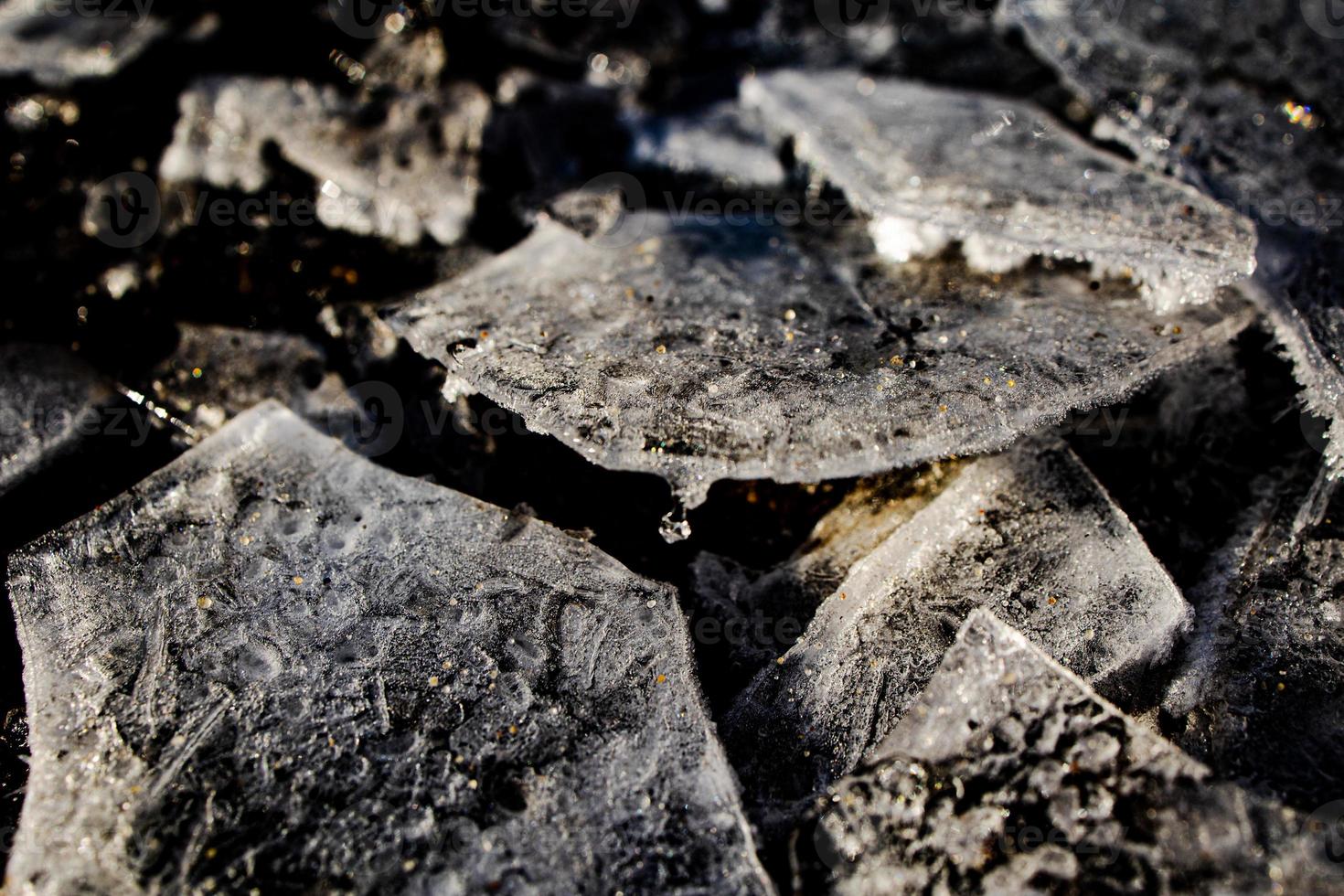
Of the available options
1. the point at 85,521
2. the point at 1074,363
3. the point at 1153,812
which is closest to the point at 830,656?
the point at 1153,812

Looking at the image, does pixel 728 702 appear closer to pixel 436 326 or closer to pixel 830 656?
pixel 830 656

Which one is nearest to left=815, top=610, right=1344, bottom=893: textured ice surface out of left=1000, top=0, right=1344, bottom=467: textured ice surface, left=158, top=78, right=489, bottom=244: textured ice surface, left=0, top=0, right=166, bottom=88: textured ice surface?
left=1000, top=0, right=1344, bottom=467: textured ice surface

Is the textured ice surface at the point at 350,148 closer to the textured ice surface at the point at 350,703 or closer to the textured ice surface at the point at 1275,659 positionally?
the textured ice surface at the point at 350,703

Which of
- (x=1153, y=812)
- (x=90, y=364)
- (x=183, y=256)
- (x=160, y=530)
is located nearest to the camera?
(x=1153, y=812)
